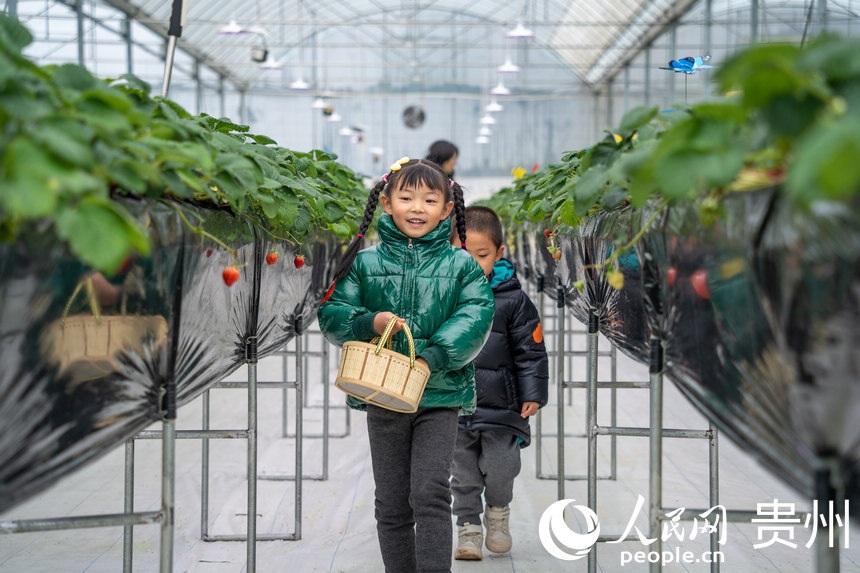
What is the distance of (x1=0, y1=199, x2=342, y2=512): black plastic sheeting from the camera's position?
1.09 m

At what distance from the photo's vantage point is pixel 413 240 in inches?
86.4

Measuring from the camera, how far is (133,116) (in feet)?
3.77

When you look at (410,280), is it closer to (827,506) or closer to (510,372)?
(510,372)

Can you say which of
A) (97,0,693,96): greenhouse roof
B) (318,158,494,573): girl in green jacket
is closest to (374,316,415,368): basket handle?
(318,158,494,573): girl in green jacket

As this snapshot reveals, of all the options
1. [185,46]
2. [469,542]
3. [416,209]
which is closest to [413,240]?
[416,209]

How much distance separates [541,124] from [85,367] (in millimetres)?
18955

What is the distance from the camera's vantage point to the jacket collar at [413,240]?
7.18ft

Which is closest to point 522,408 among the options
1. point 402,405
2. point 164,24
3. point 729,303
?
point 402,405

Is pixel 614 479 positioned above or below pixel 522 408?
below

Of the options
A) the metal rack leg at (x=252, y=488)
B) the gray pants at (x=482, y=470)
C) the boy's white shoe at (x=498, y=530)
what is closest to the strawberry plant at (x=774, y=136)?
the metal rack leg at (x=252, y=488)

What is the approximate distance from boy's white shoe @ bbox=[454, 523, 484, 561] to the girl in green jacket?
576mm

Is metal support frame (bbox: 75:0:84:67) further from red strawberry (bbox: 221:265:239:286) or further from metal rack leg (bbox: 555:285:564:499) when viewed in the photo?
red strawberry (bbox: 221:265:239:286)

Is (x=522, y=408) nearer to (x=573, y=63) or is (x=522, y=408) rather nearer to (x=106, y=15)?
(x=106, y=15)

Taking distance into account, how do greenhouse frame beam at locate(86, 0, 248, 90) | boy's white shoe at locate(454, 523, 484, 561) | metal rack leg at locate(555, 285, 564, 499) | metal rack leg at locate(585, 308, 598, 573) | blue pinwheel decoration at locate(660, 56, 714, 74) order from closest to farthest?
blue pinwheel decoration at locate(660, 56, 714, 74), metal rack leg at locate(585, 308, 598, 573), boy's white shoe at locate(454, 523, 484, 561), metal rack leg at locate(555, 285, 564, 499), greenhouse frame beam at locate(86, 0, 248, 90)
